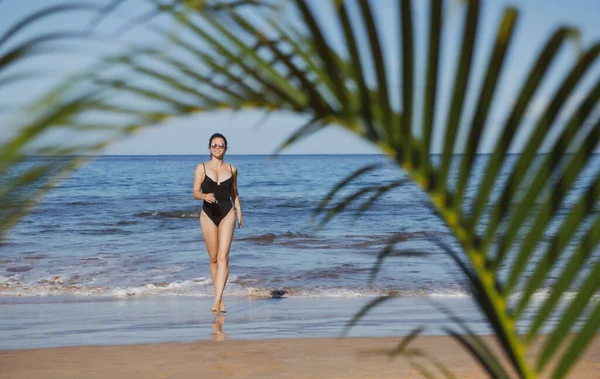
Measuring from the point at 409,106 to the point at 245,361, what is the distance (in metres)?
5.58

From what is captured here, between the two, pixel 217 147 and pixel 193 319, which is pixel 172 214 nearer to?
pixel 193 319

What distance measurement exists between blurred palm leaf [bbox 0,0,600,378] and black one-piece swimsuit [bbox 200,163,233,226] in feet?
22.5

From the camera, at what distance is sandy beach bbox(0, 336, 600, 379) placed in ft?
20.4

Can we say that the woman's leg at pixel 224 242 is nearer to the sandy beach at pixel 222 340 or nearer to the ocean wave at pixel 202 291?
A: the sandy beach at pixel 222 340

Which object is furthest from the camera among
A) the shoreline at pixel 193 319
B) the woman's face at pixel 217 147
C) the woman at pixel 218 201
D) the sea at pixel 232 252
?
the sea at pixel 232 252

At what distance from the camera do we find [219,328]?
8281 mm

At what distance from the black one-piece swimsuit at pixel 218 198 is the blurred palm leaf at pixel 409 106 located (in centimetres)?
685

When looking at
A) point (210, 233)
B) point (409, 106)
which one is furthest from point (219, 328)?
point (409, 106)

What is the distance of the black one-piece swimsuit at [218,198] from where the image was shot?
8258 millimetres

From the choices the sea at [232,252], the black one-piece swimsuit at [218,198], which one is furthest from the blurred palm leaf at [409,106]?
the black one-piece swimsuit at [218,198]

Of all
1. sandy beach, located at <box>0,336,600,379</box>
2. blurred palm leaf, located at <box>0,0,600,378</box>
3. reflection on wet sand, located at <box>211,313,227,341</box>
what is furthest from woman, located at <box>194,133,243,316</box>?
blurred palm leaf, located at <box>0,0,600,378</box>

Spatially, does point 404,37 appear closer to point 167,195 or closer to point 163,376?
point 163,376

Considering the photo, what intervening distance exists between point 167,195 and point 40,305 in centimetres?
2426

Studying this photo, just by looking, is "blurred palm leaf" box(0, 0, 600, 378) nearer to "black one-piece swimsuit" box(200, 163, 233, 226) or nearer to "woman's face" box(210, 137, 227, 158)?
"woman's face" box(210, 137, 227, 158)
